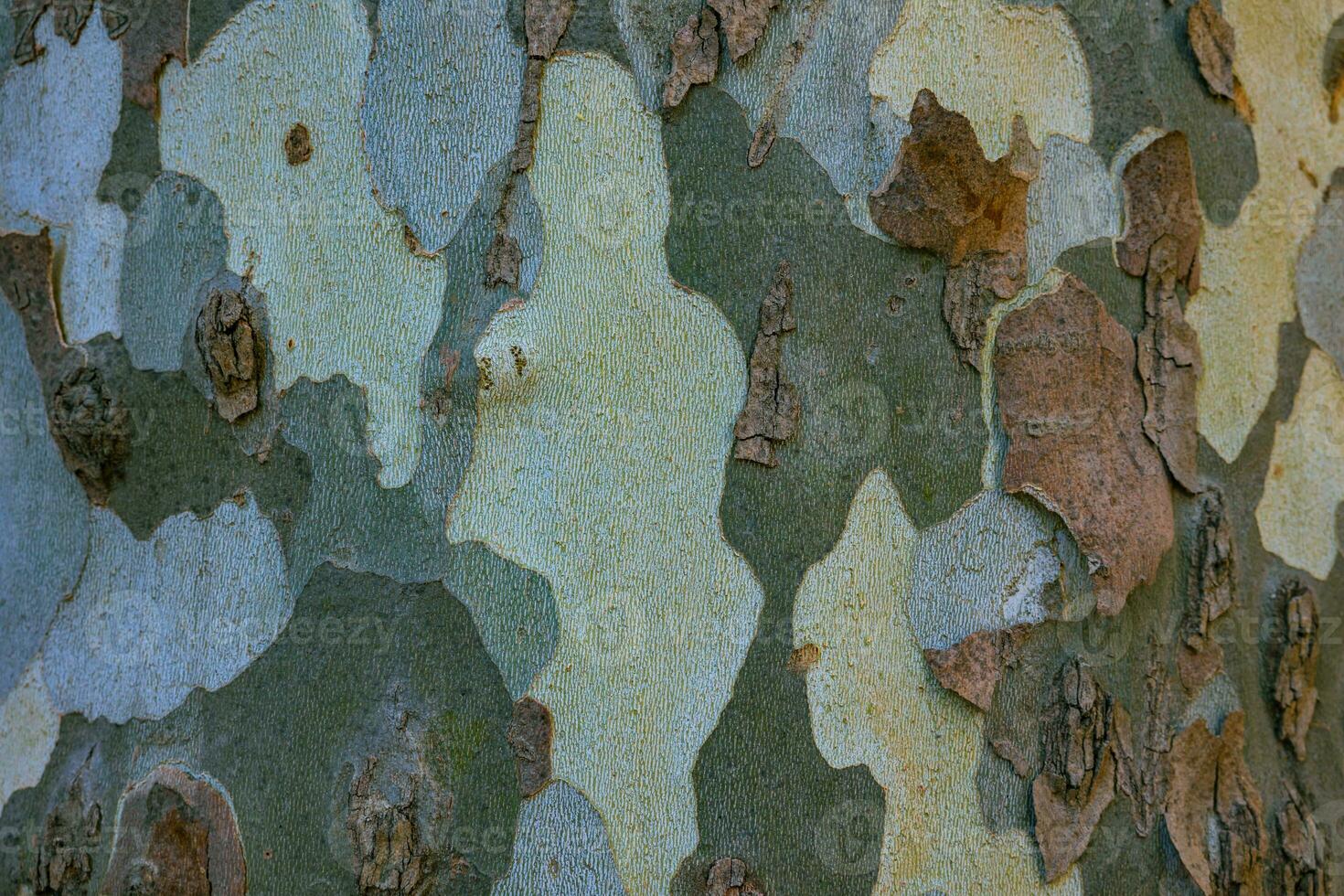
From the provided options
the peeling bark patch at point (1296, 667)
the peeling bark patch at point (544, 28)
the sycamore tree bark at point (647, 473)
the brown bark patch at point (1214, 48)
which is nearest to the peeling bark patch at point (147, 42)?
the sycamore tree bark at point (647, 473)

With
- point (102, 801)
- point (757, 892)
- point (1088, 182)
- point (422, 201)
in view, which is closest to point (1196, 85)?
point (1088, 182)

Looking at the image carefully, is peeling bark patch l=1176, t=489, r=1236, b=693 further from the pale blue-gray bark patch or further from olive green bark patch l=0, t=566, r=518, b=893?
the pale blue-gray bark patch

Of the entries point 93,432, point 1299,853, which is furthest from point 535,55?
point 1299,853

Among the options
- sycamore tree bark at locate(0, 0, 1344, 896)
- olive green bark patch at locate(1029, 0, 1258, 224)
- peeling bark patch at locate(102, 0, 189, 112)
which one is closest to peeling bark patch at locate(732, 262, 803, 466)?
sycamore tree bark at locate(0, 0, 1344, 896)

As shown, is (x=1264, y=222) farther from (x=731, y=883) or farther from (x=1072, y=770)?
(x=731, y=883)

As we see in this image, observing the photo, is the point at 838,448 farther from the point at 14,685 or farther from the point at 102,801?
the point at 14,685

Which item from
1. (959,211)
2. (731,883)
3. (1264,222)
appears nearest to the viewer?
(731,883)

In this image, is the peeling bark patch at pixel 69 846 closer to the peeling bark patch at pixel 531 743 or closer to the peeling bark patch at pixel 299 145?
the peeling bark patch at pixel 531 743
